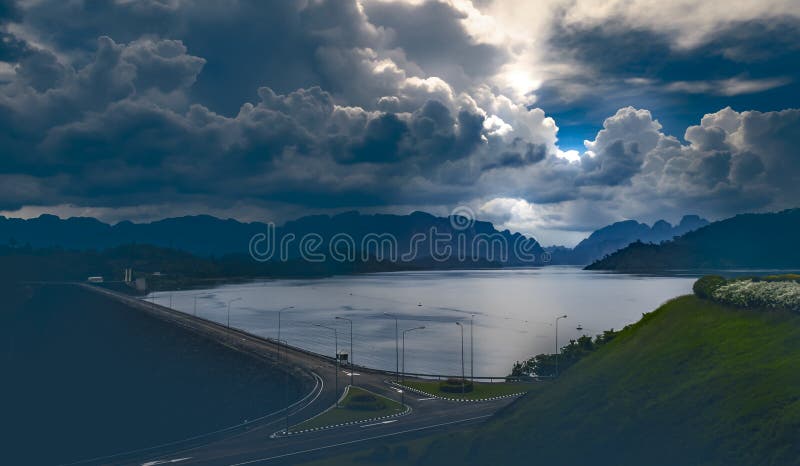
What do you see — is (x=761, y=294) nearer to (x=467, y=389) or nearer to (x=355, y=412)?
(x=467, y=389)

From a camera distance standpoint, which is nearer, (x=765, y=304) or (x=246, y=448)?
(x=765, y=304)

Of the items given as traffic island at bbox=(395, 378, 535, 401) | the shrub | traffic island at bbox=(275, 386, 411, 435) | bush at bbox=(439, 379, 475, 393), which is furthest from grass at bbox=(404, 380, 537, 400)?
the shrub

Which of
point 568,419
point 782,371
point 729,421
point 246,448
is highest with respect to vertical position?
point 782,371

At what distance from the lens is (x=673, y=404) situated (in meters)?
39.3

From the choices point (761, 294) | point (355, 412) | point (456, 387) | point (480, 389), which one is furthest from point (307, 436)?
point (761, 294)

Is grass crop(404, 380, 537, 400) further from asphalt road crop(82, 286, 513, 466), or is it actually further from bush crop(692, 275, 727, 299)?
bush crop(692, 275, 727, 299)

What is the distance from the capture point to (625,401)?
42.7 meters

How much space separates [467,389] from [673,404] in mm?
46905

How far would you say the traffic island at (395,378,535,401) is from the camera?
80812mm

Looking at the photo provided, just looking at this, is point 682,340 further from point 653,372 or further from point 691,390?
point 691,390

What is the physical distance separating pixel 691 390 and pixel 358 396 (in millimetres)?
48369

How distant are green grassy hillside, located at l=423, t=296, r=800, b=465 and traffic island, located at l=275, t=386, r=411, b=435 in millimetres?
20749

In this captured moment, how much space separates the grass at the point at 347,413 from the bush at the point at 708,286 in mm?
39224

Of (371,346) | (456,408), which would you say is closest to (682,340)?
(456,408)
